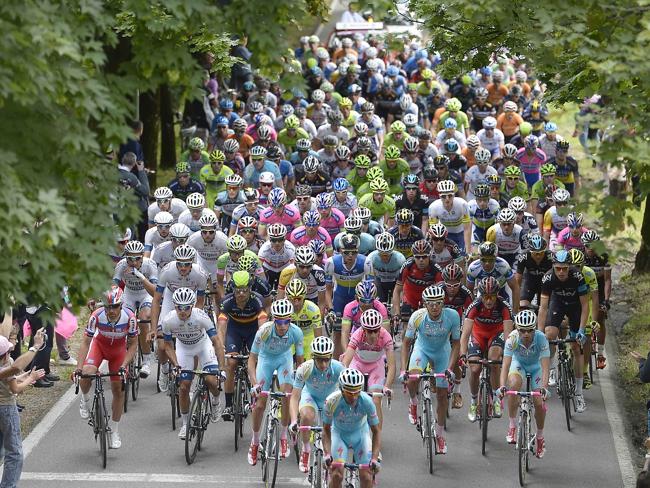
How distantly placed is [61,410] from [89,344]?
6.11ft

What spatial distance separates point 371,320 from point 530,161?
11860mm

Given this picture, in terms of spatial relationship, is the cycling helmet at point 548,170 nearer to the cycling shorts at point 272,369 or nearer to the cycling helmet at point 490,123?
the cycling helmet at point 490,123

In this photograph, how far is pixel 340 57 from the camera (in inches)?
1620

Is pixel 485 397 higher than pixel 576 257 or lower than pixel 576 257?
lower

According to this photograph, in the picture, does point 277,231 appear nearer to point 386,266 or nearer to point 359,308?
point 386,266

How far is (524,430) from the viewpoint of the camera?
15.0 meters

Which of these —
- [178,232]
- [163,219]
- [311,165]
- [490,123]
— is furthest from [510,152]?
[178,232]

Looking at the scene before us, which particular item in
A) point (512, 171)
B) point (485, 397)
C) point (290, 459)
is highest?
point (512, 171)

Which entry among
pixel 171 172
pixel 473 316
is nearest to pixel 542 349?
pixel 473 316

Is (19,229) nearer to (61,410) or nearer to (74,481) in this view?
(74,481)

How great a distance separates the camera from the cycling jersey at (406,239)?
64.3ft

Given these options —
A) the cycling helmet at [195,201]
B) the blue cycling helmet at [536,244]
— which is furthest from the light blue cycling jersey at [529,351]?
the cycling helmet at [195,201]

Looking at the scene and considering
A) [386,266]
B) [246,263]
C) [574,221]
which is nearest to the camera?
[246,263]

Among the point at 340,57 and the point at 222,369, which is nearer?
the point at 222,369
